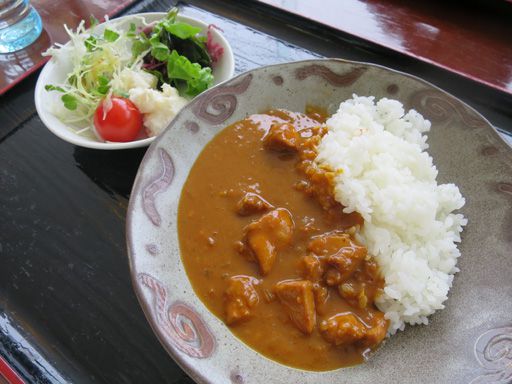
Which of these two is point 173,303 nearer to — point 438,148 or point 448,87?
point 438,148

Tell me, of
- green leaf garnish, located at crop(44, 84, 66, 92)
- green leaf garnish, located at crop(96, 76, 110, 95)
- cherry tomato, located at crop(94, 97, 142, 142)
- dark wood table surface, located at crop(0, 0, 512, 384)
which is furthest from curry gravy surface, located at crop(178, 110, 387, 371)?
green leaf garnish, located at crop(44, 84, 66, 92)

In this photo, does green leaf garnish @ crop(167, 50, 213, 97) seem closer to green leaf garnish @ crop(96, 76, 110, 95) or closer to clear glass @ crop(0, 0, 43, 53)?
green leaf garnish @ crop(96, 76, 110, 95)

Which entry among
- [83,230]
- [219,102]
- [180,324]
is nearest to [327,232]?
[180,324]

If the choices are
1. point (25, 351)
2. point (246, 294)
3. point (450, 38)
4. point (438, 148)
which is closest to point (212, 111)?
point (246, 294)

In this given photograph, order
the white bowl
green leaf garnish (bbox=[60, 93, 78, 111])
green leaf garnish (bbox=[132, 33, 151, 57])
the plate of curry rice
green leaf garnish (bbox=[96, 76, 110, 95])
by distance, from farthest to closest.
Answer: green leaf garnish (bbox=[132, 33, 151, 57]), green leaf garnish (bbox=[96, 76, 110, 95]), green leaf garnish (bbox=[60, 93, 78, 111]), the white bowl, the plate of curry rice

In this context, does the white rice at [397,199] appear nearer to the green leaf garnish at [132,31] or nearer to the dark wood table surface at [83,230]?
the dark wood table surface at [83,230]

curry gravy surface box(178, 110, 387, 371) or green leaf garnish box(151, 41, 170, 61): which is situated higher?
green leaf garnish box(151, 41, 170, 61)
